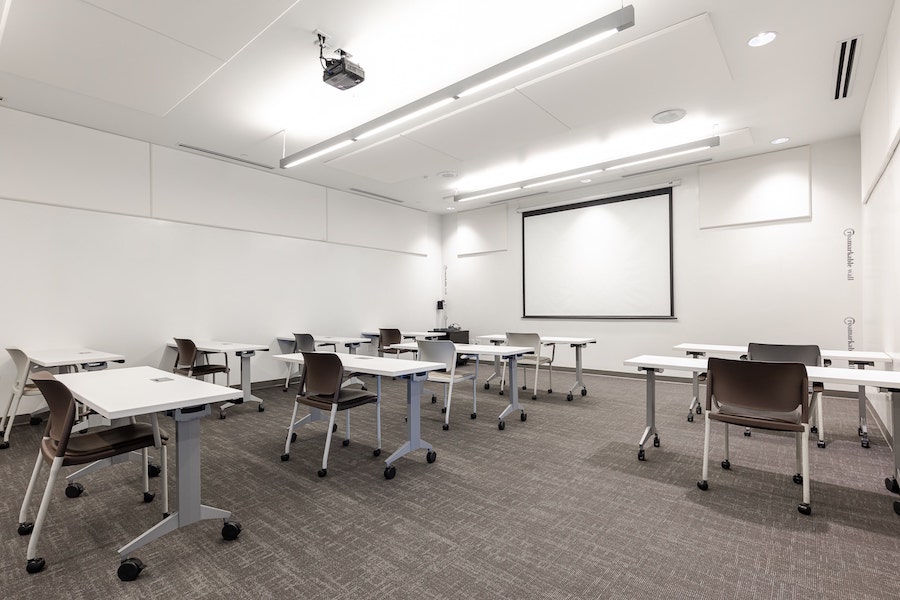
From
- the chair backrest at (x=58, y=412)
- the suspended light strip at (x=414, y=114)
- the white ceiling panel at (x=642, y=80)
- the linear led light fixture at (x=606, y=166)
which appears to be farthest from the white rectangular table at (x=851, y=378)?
the chair backrest at (x=58, y=412)

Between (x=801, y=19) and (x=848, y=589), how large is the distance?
3.63 metres

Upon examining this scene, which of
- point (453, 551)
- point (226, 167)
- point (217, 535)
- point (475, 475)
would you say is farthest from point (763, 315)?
point (226, 167)

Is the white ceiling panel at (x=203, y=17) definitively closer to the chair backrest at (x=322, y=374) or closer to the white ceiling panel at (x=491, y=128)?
the white ceiling panel at (x=491, y=128)

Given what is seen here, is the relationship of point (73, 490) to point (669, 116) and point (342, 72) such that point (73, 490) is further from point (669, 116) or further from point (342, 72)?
point (669, 116)

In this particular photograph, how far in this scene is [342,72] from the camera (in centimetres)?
319

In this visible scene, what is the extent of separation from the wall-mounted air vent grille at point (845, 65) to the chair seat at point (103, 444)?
5.65 metres

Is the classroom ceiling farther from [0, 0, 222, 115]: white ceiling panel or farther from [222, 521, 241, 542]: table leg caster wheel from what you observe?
[222, 521, 241, 542]: table leg caster wheel

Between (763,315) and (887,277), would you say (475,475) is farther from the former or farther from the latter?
(763,315)

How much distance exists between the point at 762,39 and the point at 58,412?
5.22 m

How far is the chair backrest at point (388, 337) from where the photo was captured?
22.4ft

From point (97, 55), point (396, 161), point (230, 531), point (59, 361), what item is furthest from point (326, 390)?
point (396, 161)

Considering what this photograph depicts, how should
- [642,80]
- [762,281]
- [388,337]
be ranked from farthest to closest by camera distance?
1. [388,337]
2. [762,281]
3. [642,80]

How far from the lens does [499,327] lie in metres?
8.76

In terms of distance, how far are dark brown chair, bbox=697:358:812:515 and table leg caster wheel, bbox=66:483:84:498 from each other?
406 centimetres
